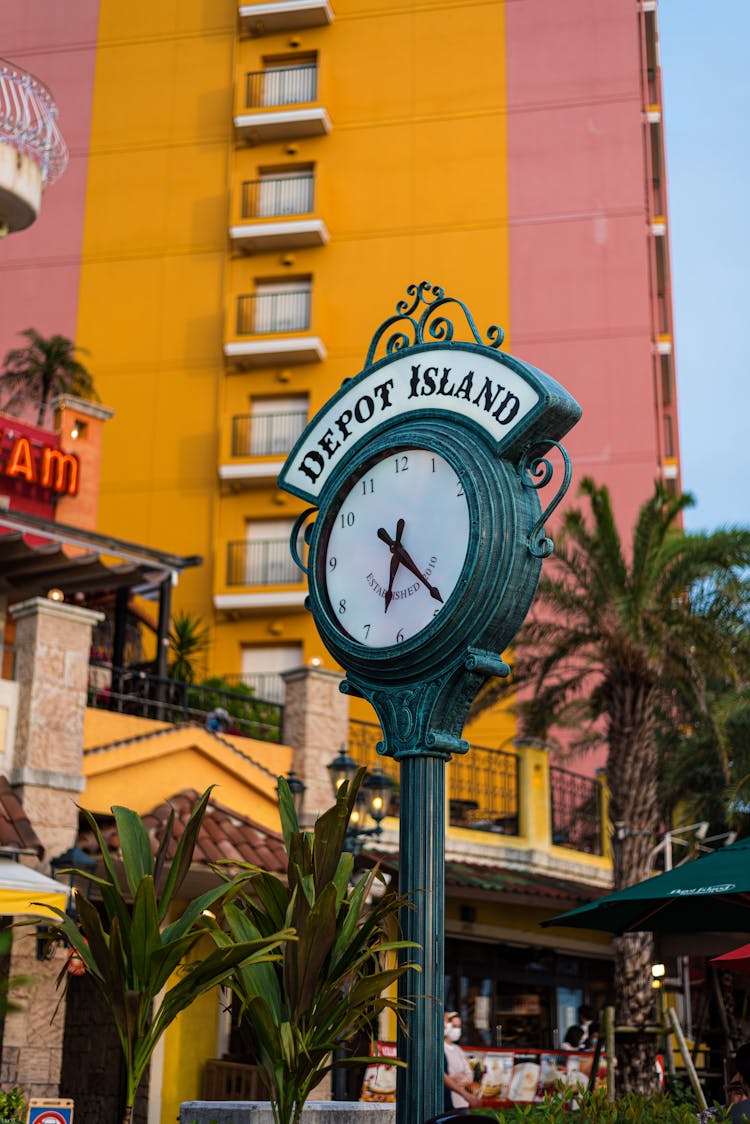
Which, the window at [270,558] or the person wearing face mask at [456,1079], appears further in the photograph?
the window at [270,558]

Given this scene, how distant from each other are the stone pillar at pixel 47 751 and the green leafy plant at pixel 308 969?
28.6 feet

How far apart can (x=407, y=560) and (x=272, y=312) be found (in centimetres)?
3084

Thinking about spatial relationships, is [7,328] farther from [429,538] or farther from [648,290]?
[429,538]

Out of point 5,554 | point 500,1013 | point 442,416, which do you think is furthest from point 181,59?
point 442,416

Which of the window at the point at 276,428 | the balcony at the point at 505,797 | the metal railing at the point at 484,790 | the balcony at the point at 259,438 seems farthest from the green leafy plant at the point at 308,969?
the window at the point at 276,428

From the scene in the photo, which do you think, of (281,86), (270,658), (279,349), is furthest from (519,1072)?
(281,86)

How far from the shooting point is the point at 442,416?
7.52 metres

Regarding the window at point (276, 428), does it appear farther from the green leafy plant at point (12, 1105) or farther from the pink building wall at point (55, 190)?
the green leafy plant at point (12, 1105)

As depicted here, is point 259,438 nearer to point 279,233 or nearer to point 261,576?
point 261,576

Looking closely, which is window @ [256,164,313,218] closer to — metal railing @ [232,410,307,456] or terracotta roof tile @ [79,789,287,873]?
metal railing @ [232,410,307,456]

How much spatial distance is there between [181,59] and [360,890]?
36.9 meters

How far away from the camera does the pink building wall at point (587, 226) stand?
35.4 meters

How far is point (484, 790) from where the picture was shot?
23.9 metres

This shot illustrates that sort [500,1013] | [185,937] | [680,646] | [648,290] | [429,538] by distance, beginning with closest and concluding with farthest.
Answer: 1. [185,937]
2. [429,538]
3. [680,646]
4. [500,1013]
5. [648,290]
